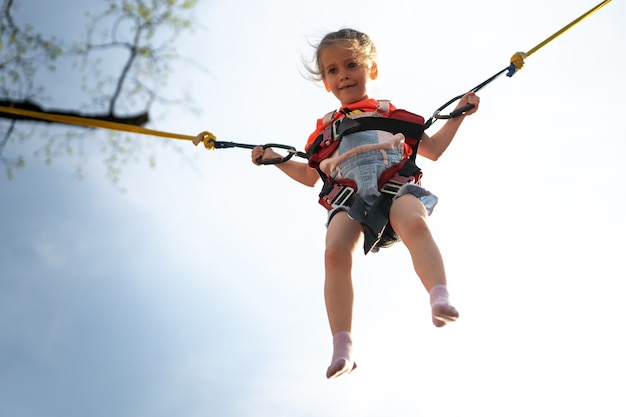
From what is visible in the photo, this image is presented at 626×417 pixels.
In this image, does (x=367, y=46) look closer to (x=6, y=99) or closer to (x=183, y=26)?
(x=183, y=26)

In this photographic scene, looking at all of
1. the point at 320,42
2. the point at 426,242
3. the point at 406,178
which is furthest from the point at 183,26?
the point at 426,242

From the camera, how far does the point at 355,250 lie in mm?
4402

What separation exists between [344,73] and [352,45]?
6.7 inches

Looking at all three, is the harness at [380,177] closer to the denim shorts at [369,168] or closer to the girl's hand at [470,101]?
the denim shorts at [369,168]

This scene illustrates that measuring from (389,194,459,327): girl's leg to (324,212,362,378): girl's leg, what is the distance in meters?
0.27

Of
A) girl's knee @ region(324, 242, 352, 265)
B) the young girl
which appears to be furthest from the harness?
girl's knee @ region(324, 242, 352, 265)

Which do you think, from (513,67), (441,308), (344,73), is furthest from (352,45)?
(441,308)

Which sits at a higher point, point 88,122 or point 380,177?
point 88,122

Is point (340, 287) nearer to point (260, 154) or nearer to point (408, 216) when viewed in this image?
point (408, 216)

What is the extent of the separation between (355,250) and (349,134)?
2.38 feet

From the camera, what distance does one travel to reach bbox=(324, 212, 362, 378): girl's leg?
413cm

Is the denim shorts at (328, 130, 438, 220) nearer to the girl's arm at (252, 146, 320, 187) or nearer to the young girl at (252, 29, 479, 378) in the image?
the young girl at (252, 29, 479, 378)

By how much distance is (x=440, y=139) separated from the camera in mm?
4883

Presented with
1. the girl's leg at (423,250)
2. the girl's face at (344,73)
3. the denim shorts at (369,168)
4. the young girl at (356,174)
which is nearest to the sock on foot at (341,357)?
the young girl at (356,174)
